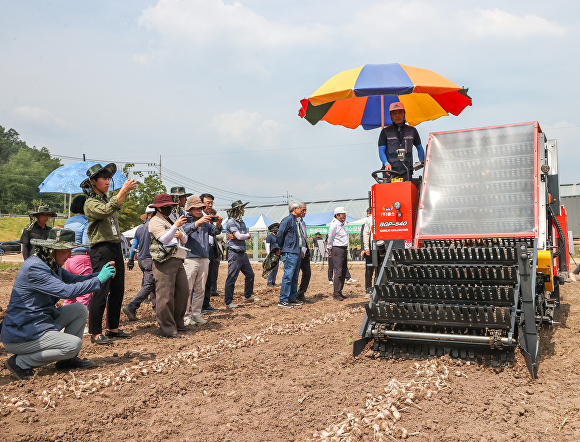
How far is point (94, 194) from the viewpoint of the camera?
18.9 ft

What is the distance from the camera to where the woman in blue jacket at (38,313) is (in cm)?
427

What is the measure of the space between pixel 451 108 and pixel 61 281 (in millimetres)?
6633

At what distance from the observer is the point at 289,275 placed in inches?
348

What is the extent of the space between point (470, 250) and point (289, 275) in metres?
4.20

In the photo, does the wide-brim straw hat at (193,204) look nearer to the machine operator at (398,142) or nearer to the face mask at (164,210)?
the face mask at (164,210)

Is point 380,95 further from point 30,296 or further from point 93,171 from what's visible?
point 30,296

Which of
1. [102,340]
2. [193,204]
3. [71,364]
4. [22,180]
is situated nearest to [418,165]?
[193,204]

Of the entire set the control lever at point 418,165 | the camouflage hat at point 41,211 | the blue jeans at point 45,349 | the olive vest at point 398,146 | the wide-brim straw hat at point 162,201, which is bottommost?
the blue jeans at point 45,349

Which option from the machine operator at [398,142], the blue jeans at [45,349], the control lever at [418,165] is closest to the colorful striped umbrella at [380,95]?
the machine operator at [398,142]

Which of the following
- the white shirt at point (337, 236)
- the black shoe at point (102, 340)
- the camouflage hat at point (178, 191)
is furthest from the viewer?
the white shirt at point (337, 236)

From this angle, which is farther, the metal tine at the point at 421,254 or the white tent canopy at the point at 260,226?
the white tent canopy at the point at 260,226

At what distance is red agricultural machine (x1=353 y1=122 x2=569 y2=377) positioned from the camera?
4.34 meters

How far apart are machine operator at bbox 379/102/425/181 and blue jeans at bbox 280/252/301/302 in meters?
2.81

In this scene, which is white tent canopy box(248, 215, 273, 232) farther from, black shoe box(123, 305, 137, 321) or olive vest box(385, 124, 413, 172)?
olive vest box(385, 124, 413, 172)
